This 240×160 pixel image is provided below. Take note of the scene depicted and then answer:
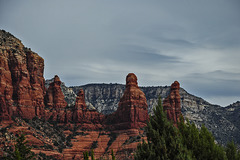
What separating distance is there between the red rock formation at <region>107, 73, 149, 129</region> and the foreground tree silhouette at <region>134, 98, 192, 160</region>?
372 ft

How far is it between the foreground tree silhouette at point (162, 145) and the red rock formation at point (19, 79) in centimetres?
9687

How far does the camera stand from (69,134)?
468 ft

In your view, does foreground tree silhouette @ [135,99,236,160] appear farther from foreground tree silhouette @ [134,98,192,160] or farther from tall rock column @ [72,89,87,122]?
tall rock column @ [72,89,87,122]

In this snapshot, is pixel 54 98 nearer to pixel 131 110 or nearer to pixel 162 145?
pixel 131 110

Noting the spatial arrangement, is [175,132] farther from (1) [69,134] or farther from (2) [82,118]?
(2) [82,118]

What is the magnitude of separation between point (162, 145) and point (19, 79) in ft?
371

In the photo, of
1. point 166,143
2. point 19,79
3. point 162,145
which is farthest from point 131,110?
point 162,145

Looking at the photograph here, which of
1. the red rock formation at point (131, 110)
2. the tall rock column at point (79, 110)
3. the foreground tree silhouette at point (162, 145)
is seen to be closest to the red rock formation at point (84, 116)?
the tall rock column at point (79, 110)

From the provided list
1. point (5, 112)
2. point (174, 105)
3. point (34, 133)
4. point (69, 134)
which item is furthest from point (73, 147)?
point (174, 105)

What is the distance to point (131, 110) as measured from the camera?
14950 centimetres

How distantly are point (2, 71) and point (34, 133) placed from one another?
91.5 feet

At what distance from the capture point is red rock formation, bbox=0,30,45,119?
125 m

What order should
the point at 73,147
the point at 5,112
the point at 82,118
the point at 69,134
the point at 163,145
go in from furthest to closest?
the point at 82,118 → the point at 69,134 → the point at 73,147 → the point at 5,112 → the point at 163,145

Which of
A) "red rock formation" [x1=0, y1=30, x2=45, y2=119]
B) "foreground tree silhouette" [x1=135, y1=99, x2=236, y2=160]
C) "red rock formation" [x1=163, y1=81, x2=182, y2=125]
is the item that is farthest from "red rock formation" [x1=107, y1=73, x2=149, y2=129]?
"foreground tree silhouette" [x1=135, y1=99, x2=236, y2=160]
